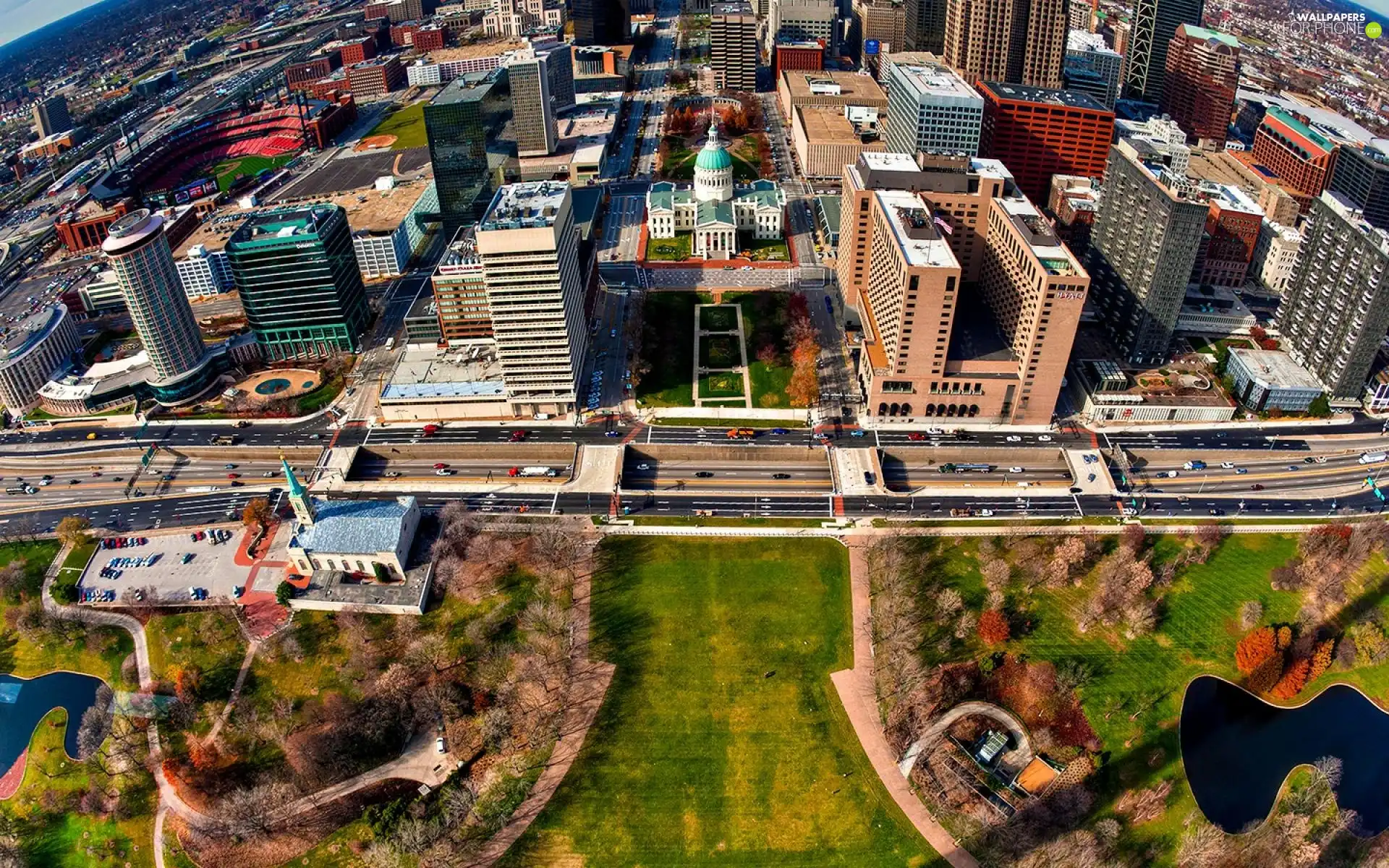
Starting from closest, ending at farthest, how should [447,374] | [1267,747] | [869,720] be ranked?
[1267,747], [869,720], [447,374]

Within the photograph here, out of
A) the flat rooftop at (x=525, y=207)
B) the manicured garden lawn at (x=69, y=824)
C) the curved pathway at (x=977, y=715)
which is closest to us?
the manicured garden lawn at (x=69, y=824)

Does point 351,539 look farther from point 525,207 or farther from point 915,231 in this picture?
point 915,231

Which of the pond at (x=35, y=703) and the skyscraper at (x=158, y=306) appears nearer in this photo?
the pond at (x=35, y=703)

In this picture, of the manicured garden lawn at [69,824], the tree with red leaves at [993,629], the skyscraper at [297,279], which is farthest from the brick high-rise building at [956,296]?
the manicured garden lawn at [69,824]

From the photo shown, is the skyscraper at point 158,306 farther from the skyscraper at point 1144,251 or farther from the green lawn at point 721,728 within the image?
the skyscraper at point 1144,251

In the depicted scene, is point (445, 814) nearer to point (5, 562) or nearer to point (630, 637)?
point (630, 637)

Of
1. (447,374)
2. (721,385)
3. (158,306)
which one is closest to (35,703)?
(158,306)
